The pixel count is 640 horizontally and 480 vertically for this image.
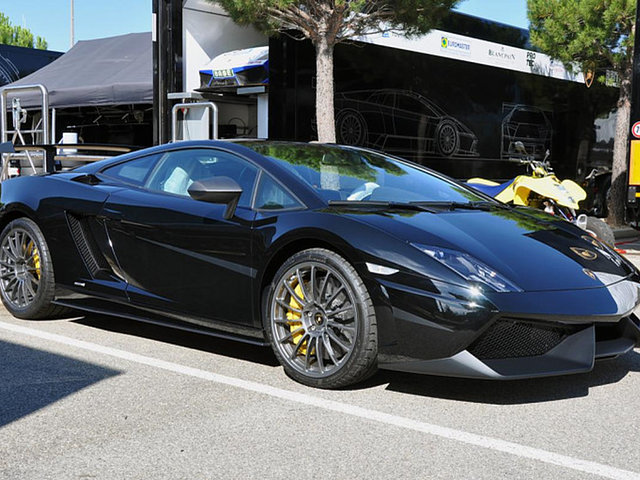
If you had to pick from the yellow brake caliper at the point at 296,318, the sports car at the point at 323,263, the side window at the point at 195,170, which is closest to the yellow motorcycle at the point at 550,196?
the sports car at the point at 323,263

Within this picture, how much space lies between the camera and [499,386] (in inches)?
156

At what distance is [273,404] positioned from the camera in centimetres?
366

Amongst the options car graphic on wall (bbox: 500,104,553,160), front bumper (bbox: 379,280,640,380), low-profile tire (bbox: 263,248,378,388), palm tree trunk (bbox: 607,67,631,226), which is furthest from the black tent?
front bumper (bbox: 379,280,640,380)

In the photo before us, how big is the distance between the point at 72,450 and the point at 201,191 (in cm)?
155

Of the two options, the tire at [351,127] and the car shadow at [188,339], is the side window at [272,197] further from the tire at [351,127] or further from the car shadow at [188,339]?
the tire at [351,127]

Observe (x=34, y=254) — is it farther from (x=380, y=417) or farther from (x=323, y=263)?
(x=380, y=417)

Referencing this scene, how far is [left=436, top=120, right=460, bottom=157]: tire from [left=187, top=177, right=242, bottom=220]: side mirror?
9.35 m

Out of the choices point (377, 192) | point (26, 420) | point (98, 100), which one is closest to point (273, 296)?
point (377, 192)

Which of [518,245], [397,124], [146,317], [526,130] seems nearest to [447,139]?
[397,124]

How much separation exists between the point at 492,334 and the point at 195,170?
2050 mm

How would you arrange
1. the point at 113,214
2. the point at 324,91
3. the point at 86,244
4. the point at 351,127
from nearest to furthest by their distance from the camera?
the point at 113,214
the point at 86,244
the point at 324,91
the point at 351,127

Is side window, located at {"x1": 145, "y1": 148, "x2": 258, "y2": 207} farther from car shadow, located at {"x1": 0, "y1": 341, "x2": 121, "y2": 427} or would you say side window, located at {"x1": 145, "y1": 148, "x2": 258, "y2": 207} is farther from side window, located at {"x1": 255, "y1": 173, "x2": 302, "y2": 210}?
car shadow, located at {"x1": 0, "y1": 341, "x2": 121, "y2": 427}

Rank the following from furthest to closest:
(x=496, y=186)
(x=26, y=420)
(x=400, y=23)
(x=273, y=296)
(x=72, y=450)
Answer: (x=400, y=23) → (x=496, y=186) → (x=273, y=296) → (x=26, y=420) → (x=72, y=450)

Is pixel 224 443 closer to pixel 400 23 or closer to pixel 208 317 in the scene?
pixel 208 317
